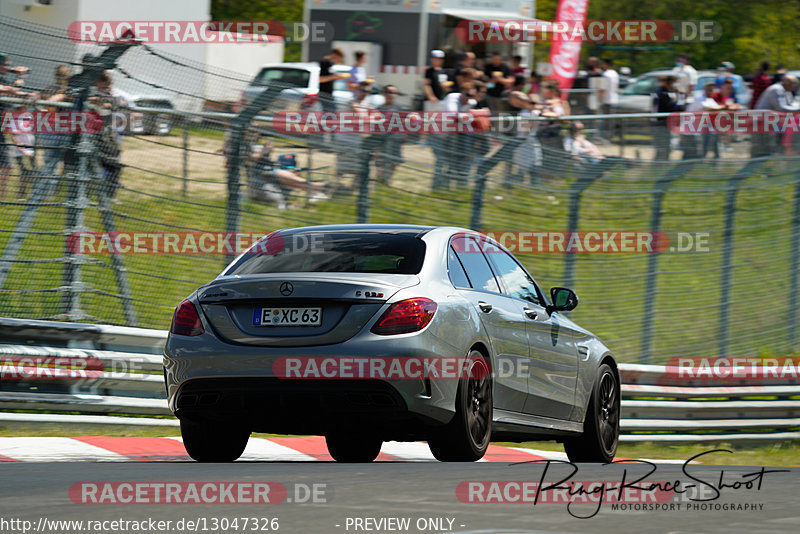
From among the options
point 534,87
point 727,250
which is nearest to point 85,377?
point 727,250

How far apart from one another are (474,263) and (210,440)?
1880 millimetres

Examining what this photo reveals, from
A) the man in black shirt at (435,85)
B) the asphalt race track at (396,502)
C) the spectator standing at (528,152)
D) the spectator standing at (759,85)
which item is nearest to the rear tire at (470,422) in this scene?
the asphalt race track at (396,502)

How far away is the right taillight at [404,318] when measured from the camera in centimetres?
722

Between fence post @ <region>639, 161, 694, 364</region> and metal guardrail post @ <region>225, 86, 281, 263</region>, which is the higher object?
metal guardrail post @ <region>225, 86, 281, 263</region>

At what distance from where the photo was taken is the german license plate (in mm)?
7283

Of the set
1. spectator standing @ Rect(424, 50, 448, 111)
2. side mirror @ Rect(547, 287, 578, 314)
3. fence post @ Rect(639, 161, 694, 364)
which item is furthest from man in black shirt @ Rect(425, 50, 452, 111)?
side mirror @ Rect(547, 287, 578, 314)

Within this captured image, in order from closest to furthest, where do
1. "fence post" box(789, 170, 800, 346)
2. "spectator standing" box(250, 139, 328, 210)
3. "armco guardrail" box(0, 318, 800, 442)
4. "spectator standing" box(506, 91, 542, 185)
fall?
"armco guardrail" box(0, 318, 800, 442)
"spectator standing" box(250, 139, 328, 210)
"spectator standing" box(506, 91, 542, 185)
"fence post" box(789, 170, 800, 346)

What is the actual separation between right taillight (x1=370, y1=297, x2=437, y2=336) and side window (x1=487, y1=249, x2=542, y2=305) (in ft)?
4.63

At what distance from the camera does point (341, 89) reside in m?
19.0

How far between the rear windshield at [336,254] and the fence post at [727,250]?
7.08m

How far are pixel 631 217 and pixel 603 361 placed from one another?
454cm

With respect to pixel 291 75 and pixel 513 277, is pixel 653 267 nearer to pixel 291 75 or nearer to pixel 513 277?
pixel 513 277

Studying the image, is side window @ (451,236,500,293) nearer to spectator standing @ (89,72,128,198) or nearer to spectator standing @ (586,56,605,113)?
spectator standing @ (89,72,128,198)

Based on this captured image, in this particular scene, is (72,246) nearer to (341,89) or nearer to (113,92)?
(113,92)
